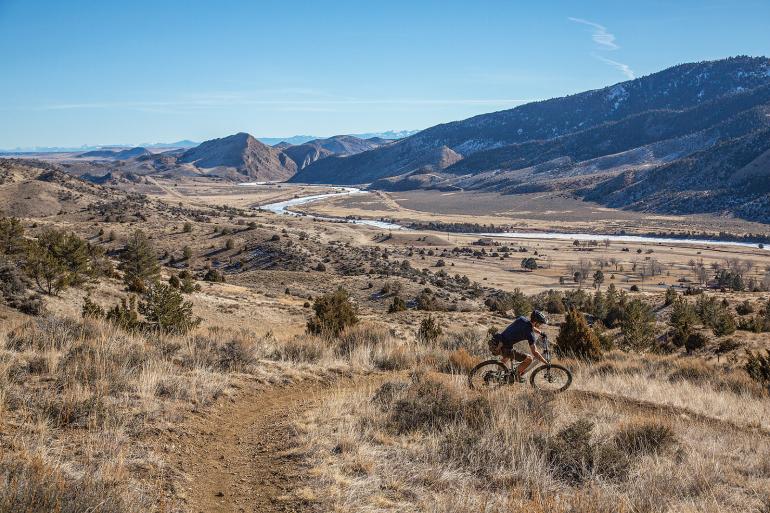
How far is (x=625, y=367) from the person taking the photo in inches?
487

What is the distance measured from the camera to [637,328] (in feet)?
87.0

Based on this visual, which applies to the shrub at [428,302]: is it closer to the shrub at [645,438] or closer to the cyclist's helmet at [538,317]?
the cyclist's helmet at [538,317]

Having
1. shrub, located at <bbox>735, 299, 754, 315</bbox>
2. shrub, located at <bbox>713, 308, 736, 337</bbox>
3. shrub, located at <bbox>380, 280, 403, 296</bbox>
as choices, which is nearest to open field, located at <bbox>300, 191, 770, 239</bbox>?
shrub, located at <bbox>380, 280, 403, 296</bbox>

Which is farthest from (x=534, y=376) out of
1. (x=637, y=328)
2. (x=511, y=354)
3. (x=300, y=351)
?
(x=637, y=328)

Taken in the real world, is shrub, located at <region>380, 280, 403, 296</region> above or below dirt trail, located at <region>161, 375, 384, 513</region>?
below

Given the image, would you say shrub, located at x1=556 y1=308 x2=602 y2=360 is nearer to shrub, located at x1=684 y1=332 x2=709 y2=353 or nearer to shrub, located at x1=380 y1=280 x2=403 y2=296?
shrub, located at x1=684 y1=332 x2=709 y2=353

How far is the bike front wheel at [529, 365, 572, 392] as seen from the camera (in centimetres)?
928

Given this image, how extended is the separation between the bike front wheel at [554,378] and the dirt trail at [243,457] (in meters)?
3.68

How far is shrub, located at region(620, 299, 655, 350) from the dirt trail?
62.9 ft

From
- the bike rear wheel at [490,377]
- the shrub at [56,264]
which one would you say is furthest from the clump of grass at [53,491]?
the shrub at [56,264]

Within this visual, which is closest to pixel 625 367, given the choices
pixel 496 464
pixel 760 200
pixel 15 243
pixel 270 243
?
pixel 496 464

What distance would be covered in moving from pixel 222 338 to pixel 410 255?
72441 mm

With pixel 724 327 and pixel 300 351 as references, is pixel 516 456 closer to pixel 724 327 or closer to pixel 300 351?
pixel 300 351

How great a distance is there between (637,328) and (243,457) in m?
24.4
